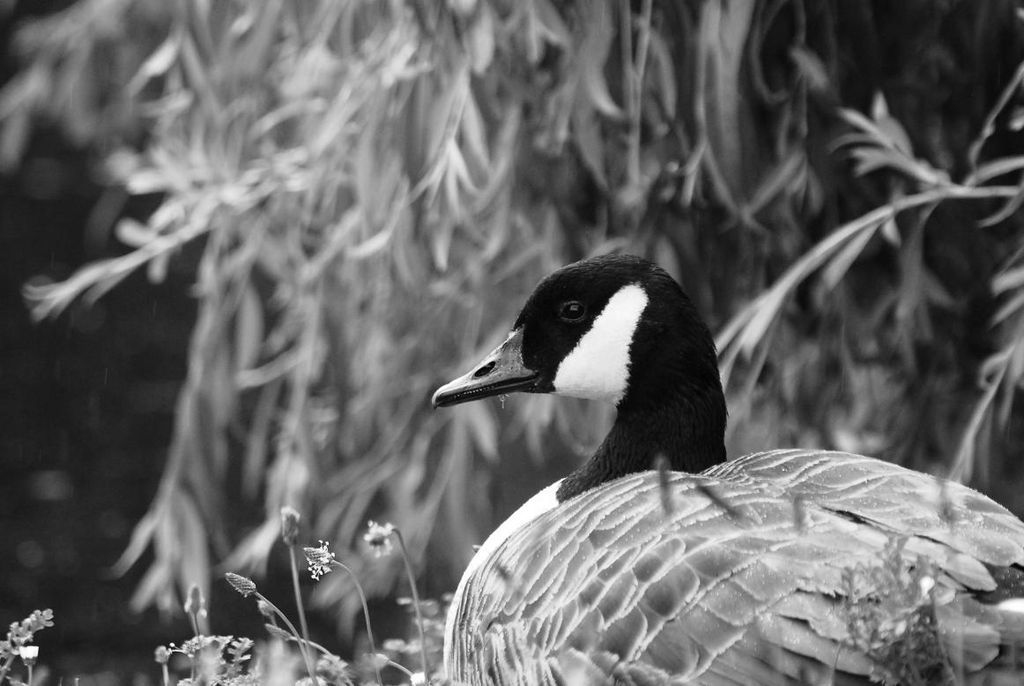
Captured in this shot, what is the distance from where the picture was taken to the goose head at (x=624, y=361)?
2873 mm

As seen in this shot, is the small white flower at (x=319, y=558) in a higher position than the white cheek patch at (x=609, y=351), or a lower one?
lower

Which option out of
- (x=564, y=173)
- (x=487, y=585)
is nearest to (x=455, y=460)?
(x=564, y=173)

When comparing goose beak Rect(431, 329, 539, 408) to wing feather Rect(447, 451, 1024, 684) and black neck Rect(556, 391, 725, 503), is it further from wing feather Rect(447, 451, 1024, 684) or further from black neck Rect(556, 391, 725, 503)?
wing feather Rect(447, 451, 1024, 684)

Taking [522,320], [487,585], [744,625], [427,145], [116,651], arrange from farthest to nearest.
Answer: [116,651]
[427,145]
[522,320]
[487,585]
[744,625]

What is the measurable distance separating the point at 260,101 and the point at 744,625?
2.71 m

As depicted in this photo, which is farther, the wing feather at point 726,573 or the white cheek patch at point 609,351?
the white cheek patch at point 609,351

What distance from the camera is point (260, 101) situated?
418cm

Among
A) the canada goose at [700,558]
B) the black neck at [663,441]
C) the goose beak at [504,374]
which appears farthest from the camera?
the goose beak at [504,374]

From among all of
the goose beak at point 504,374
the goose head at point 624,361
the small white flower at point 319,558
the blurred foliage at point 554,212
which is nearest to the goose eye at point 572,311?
the goose head at point 624,361

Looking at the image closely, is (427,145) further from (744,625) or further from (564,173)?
(744,625)

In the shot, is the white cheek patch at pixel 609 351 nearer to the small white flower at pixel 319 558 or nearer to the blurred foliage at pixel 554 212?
the blurred foliage at pixel 554 212

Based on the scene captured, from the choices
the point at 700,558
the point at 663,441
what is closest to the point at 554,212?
the point at 663,441

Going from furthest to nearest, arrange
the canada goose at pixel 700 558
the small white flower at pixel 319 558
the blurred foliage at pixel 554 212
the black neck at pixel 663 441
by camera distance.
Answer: the blurred foliage at pixel 554 212 → the black neck at pixel 663 441 → the small white flower at pixel 319 558 → the canada goose at pixel 700 558

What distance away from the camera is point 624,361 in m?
2.92
